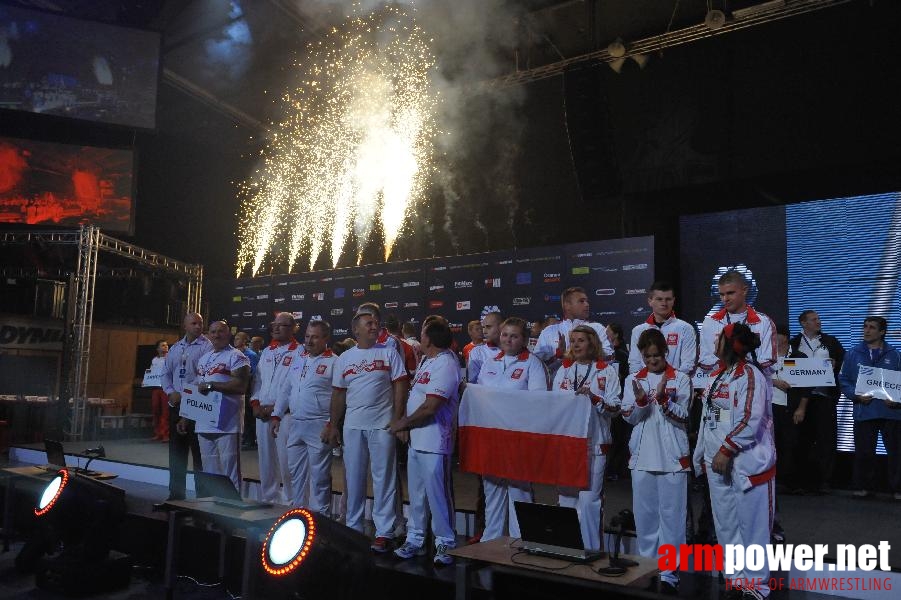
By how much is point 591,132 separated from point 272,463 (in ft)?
22.2

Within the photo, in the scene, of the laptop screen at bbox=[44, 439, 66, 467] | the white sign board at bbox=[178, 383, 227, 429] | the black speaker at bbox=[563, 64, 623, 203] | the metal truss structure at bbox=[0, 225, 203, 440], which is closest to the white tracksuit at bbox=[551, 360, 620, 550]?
the white sign board at bbox=[178, 383, 227, 429]

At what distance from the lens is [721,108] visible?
30.1ft

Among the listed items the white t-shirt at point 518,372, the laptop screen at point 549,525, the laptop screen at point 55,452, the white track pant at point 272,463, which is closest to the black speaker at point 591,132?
the white t-shirt at point 518,372

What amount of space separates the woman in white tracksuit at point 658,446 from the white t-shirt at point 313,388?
2976 millimetres

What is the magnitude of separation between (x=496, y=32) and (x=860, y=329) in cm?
730

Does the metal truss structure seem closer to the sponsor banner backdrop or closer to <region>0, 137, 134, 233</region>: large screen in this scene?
<region>0, 137, 134, 233</region>: large screen

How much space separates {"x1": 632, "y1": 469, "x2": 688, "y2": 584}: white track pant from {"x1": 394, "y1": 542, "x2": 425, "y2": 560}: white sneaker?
1.70 m

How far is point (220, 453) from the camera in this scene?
6758mm

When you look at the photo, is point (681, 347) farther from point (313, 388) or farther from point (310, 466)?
point (310, 466)

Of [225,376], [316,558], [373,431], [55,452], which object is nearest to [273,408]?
[225,376]

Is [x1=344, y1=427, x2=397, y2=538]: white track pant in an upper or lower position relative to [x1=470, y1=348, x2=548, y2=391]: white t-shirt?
lower

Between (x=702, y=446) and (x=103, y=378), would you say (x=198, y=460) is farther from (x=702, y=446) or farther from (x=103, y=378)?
(x=103, y=378)

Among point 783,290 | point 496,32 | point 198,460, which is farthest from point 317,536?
point 496,32

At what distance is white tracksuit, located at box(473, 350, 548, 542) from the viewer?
207 inches
